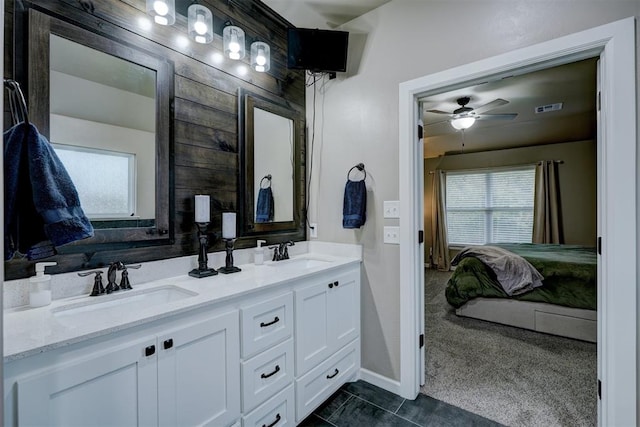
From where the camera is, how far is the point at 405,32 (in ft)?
6.80

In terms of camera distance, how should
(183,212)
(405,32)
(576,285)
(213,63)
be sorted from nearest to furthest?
(183,212) → (213,63) → (405,32) → (576,285)

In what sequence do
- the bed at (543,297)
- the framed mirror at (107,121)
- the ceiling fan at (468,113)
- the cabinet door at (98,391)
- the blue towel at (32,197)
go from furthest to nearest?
the ceiling fan at (468,113)
the bed at (543,297)
the framed mirror at (107,121)
the blue towel at (32,197)
the cabinet door at (98,391)

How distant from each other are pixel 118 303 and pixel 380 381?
1.74m

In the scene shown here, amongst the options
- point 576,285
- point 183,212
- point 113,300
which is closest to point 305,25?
point 183,212

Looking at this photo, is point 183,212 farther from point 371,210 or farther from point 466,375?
point 466,375

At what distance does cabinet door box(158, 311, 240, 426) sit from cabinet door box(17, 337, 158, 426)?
0.17 ft

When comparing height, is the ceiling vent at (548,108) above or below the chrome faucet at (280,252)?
above

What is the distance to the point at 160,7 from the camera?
156cm

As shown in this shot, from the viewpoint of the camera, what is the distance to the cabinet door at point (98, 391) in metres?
0.88

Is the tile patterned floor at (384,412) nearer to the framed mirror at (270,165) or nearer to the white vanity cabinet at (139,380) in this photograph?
the white vanity cabinet at (139,380)

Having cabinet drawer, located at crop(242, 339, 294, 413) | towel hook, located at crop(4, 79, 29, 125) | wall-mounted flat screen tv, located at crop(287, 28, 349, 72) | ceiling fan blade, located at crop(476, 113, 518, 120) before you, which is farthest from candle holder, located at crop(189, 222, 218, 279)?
ceiling fan blade, located at crop(476, 113, 518, 120)

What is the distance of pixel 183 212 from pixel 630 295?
7.34 feet

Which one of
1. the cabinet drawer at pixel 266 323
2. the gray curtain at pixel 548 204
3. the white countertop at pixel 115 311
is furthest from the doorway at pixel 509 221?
the white countertop at pixel 115 311

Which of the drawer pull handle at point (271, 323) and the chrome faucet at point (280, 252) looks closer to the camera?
the drawer pull handle at point (271, 323)
